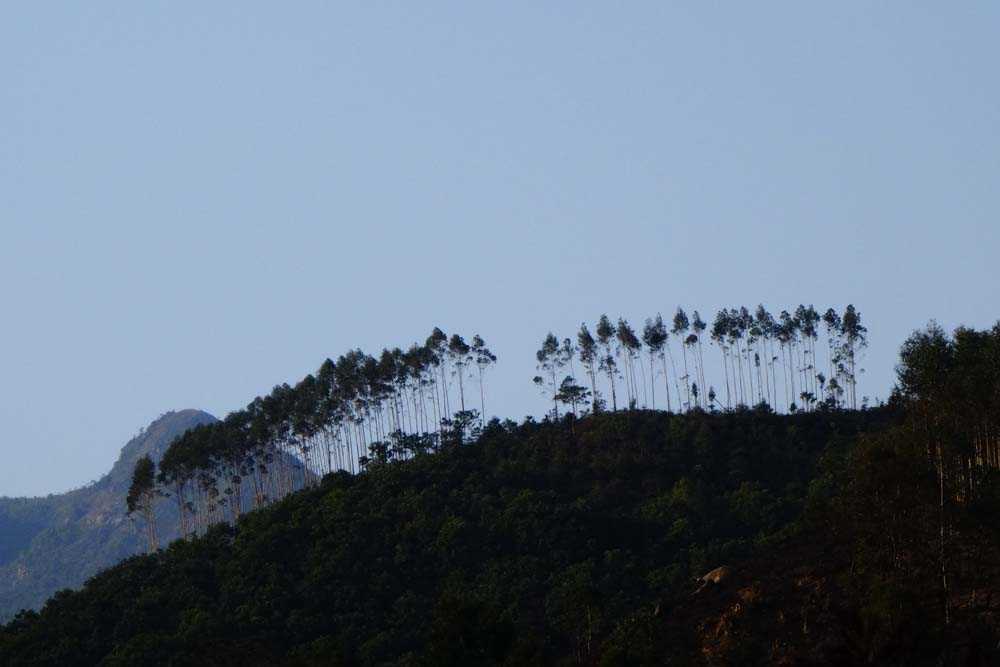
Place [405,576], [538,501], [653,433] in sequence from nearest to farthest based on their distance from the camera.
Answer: [405,576] < [538,501] < [653,433]

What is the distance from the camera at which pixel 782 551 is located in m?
82.4

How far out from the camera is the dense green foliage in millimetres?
87000

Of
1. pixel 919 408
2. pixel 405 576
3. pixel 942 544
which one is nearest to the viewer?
pixel 942 544

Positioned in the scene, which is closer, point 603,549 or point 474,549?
point 603,549

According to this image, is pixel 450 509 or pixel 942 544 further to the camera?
pixel 450 509

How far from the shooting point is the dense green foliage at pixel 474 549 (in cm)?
8700

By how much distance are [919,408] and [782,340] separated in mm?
60222

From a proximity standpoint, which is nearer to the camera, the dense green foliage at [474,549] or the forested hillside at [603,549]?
the forested hillside at [603,549]

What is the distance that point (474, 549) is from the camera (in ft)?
328

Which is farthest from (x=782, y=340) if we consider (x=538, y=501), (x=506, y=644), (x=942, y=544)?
(x=506, y=644)

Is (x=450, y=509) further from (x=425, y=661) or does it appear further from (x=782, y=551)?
(x=425, y=661)

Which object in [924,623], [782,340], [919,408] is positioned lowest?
[924,623]

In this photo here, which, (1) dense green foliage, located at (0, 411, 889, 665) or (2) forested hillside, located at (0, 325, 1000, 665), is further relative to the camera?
(1) dense green foliage, located at (0, 411, 889, 665)

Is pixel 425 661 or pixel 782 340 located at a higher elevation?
pixel 782 340
